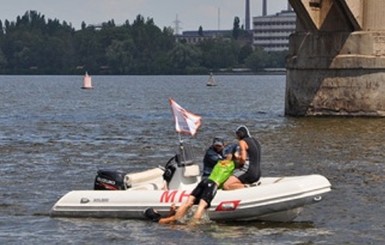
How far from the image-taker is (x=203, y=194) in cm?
1991

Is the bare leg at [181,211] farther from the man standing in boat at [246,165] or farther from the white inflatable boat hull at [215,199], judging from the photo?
the man standing in boat at [246,165]

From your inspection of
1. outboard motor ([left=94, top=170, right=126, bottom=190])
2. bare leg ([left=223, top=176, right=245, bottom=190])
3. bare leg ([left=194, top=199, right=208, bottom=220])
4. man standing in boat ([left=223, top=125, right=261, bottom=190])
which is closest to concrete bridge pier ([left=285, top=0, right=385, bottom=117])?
man standing in boat ([left=223, top=125, right=261, bottom=190])

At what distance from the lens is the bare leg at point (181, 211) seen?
19.9 meters

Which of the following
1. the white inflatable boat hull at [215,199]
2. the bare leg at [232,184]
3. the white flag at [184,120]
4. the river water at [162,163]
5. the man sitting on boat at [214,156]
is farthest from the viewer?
the white flag at [184,120]

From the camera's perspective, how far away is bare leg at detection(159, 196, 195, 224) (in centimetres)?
1991

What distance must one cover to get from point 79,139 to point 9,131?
Answer: 5.38m

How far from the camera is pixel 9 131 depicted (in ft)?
137

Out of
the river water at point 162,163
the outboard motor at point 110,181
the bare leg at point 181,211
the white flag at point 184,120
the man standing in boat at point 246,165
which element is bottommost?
the river water at point 162,163

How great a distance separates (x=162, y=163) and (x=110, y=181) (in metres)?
8.40

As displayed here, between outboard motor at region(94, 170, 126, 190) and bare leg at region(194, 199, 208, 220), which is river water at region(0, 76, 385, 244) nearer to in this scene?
bare leg at region(194, 199, 208, 220)

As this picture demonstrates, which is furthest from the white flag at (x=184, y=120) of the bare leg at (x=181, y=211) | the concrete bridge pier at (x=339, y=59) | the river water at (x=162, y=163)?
the concrete bridge pier at (x=339, y=59)

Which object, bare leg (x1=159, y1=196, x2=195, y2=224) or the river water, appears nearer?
the river water

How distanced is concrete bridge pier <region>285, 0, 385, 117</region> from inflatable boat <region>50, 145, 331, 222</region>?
2210 centimetres

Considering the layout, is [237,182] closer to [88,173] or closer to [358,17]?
[88,173]
